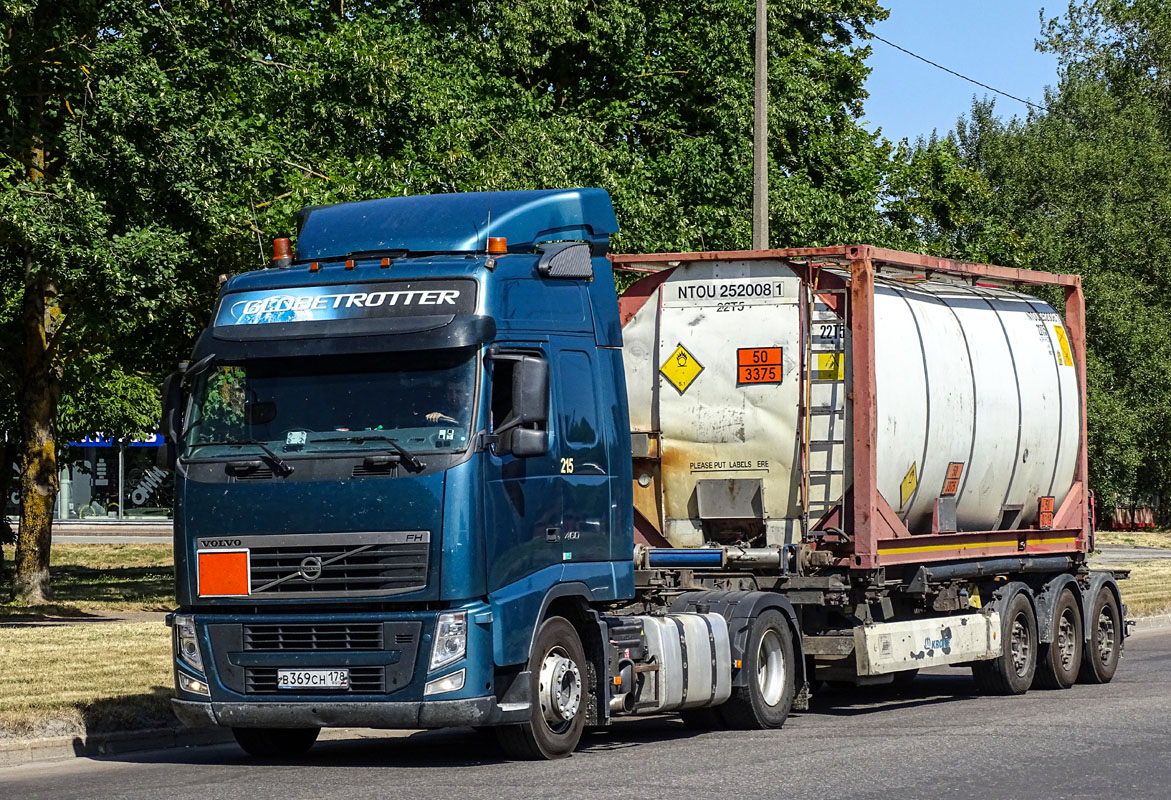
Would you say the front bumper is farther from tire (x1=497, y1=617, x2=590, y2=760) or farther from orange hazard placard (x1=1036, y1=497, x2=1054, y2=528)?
orange hazard placard (x1=1036, y1=497, x2=1054, y2=528)

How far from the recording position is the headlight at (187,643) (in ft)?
35.5

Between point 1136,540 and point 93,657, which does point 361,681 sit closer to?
point 93,657

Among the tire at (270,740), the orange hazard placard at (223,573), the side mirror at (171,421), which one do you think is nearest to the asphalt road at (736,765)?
the tire at (270,740)

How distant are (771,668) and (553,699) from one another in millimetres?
2912

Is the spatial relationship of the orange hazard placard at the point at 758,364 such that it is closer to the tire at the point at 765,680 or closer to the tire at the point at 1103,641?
the tire at the point at 765,680

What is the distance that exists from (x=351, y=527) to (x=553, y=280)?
2.32 meters

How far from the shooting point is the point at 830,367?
14.0m

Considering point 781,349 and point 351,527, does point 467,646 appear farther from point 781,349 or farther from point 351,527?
point 781,349

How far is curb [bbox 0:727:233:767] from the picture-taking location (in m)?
11.8

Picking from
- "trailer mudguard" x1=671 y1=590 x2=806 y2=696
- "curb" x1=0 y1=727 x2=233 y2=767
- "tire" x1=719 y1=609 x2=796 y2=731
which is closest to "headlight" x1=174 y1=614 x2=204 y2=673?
"curb" x1=0 y1=727 x2=233 y2=767

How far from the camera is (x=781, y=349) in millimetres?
14211

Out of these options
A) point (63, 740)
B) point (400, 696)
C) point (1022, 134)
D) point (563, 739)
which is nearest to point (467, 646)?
point (400, 696)

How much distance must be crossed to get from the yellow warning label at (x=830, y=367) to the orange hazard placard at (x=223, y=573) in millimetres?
5452

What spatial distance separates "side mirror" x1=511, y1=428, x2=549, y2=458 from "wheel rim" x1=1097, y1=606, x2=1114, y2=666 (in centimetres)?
912
